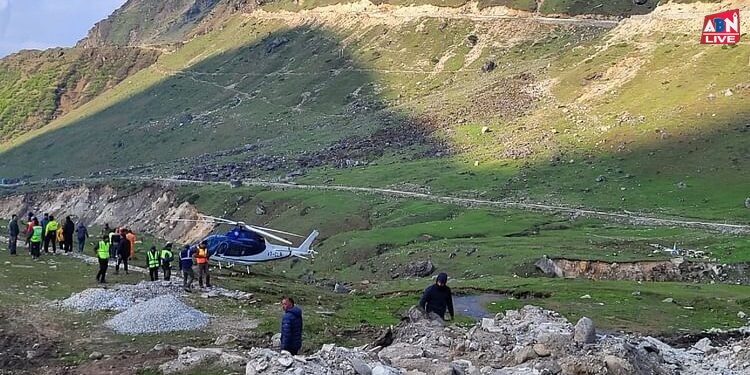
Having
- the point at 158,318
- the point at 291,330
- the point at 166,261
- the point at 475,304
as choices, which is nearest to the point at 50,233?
the point at 166,261

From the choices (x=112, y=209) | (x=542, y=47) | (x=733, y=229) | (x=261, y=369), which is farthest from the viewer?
(x=542, y=47)

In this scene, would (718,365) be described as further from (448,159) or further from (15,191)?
(15,191)

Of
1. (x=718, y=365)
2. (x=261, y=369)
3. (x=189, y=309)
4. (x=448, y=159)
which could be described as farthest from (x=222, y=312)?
(x=448, y=159)

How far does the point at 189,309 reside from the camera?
38156 mm

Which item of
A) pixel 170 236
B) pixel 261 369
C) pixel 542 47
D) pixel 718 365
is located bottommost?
pixel 170 236

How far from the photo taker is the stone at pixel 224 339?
33.6 meters

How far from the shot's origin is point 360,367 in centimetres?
2773

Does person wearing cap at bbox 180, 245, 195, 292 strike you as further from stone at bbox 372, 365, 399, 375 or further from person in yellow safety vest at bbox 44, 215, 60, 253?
stone at bbox 372, 365, 399, 375

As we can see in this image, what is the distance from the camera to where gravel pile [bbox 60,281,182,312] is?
39469 mm

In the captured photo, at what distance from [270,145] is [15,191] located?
46.2 m

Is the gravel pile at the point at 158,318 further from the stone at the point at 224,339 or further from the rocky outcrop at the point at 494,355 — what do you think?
the rocky outcrop at the point at 494,355

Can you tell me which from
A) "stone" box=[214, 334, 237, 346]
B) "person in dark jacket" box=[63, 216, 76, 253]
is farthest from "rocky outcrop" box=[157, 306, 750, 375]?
"person in dark jacket" box=[63, 216, 76, 253]

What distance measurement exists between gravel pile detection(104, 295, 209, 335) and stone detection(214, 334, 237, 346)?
261cm

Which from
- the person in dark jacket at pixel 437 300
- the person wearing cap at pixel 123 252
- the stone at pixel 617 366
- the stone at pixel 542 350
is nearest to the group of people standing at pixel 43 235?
the person wearing cap at pixel 123 252
